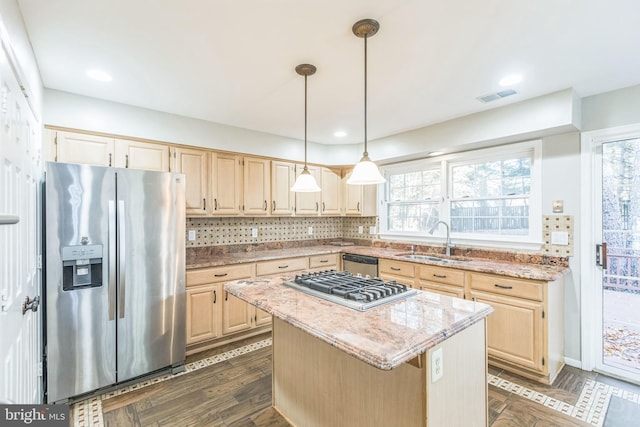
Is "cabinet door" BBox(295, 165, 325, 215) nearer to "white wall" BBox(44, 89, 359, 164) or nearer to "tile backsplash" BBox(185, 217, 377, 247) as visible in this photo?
"white wall" BBox(44, 89, 359, 164)

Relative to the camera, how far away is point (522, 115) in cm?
285

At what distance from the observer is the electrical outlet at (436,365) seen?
1321 millimetres

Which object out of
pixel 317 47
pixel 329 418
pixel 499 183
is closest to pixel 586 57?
pixel 499 183

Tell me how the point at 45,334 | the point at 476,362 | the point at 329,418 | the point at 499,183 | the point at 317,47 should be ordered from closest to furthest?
the point at 476,362 < the point at 329,418 < the point at 317,47 < the point at 45,334 < the point at 499,183

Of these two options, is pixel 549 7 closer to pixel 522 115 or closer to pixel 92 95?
pixel 522 115

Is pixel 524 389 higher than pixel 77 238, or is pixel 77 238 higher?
pixel 77 238

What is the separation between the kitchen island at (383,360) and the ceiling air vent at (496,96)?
197cm

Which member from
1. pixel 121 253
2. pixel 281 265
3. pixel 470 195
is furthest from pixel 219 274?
pixel 470 195

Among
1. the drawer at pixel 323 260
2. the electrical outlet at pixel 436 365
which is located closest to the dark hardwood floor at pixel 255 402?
the electrical outlet at pixel 436 365

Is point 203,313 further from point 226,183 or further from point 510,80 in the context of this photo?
point 510,80

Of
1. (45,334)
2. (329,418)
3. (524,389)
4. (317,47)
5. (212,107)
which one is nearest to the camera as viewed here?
(329,418)

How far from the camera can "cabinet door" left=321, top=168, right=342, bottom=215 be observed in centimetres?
455

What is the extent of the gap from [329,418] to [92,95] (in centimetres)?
322

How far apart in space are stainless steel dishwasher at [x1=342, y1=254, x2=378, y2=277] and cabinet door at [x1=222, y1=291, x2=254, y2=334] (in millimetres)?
1383
